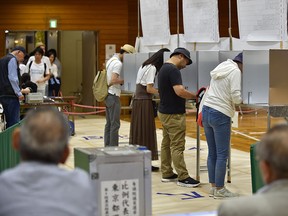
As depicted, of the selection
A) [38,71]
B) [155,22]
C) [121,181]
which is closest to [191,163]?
[155,22]

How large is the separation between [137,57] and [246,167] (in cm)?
232

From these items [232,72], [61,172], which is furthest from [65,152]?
[232,72]

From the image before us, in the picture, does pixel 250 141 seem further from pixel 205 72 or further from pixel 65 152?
pixel 65 152

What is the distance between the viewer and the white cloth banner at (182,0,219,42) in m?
7.40

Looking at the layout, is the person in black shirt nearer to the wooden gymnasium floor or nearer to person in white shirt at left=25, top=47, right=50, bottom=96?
the wooden gymnasium floor

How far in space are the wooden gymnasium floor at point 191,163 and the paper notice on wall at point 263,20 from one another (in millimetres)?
1377

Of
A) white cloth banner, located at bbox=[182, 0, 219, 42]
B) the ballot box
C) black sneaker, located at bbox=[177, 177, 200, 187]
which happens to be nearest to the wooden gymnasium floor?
black sneaker, located at bbox=[177, 177, 200, 187]

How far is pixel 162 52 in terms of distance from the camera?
24.9ft

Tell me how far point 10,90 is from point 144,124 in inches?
88.8

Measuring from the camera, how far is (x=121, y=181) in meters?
3.51

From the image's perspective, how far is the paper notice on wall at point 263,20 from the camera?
20.4 ft

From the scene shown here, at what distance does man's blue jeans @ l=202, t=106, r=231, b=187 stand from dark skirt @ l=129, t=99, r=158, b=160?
1.38 meters

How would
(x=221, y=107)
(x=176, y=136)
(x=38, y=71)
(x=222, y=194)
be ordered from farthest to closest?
(x=38, y=71) → (x=176, y=136) → (x=222, y=194) → (x=221, y=107)

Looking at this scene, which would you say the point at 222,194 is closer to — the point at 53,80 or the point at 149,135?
the point at 149,135
